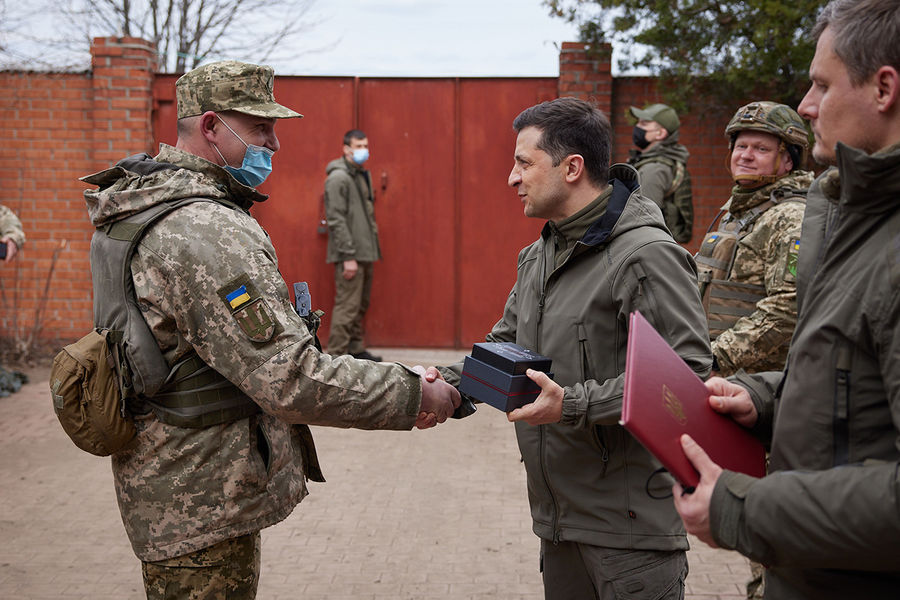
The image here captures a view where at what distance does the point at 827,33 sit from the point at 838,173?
0.93ft

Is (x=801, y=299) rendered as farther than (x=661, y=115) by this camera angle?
No

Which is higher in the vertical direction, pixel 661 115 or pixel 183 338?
pixel 661 115

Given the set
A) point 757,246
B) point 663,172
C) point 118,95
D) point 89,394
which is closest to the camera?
point 89,394

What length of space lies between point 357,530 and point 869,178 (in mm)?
4150

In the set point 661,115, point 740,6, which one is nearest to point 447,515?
point 661,115

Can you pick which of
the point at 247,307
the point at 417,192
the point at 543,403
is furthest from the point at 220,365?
the point at 417,192

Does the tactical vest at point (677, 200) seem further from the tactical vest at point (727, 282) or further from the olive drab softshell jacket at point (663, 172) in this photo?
the tactical vest at point (727, 282)

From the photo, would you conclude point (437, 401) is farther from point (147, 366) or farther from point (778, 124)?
point (778, 124)

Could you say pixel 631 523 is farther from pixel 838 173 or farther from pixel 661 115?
pixel 661 115

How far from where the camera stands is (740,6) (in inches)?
312

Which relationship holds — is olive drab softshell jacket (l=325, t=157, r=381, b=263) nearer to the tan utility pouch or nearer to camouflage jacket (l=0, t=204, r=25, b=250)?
camouflage jacket (l=0, t=204, r=25, b=250)

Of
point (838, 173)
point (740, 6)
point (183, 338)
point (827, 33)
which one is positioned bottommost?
point (183, 338)

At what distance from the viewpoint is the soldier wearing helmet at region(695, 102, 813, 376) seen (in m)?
3.82

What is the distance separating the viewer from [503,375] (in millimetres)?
2523
